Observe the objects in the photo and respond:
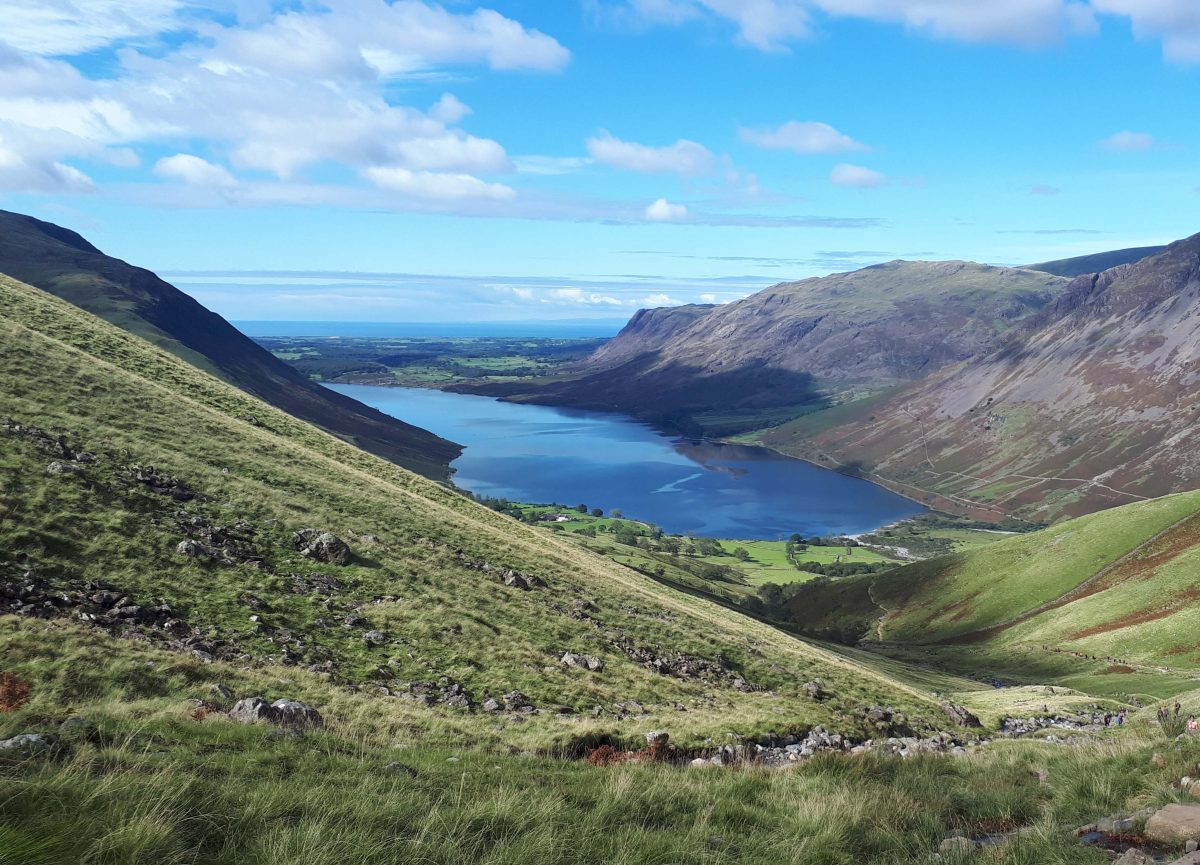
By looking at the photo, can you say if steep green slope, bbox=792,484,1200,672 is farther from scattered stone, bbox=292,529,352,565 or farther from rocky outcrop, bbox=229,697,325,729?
rocky outcrop, bbox=229,697,325,729

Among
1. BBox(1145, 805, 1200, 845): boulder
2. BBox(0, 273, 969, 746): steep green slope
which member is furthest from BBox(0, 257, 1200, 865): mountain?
BBox(1145, 805, 1200, 845): boulder

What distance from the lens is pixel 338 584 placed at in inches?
997

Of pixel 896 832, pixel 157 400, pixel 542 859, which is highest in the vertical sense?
pixel 157 400

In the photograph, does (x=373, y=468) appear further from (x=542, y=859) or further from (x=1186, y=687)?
(x=1186, y=687)

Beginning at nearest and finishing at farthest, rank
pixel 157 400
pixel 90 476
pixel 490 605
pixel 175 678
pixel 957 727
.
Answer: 1. pixel 175 678
2. pixel 90 476
3. pixel 490 605
4. pixel 957 727
5. pixel 157 400

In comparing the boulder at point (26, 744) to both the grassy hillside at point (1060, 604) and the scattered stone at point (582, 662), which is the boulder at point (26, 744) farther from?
the grassy hillside at point (1060, 604)

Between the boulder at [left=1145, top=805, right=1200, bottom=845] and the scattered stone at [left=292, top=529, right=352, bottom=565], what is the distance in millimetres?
24479

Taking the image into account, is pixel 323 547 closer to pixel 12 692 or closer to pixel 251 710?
pixel 251 710

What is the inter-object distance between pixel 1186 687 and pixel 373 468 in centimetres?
6067

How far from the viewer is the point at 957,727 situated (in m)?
32.5

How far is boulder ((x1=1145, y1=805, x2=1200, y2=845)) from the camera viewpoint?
8.84m

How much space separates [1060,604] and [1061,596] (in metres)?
2.22

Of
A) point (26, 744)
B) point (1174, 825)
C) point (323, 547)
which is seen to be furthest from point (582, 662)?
point (1174, 825)

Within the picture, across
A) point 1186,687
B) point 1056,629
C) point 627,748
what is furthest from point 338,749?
point 1056,629
